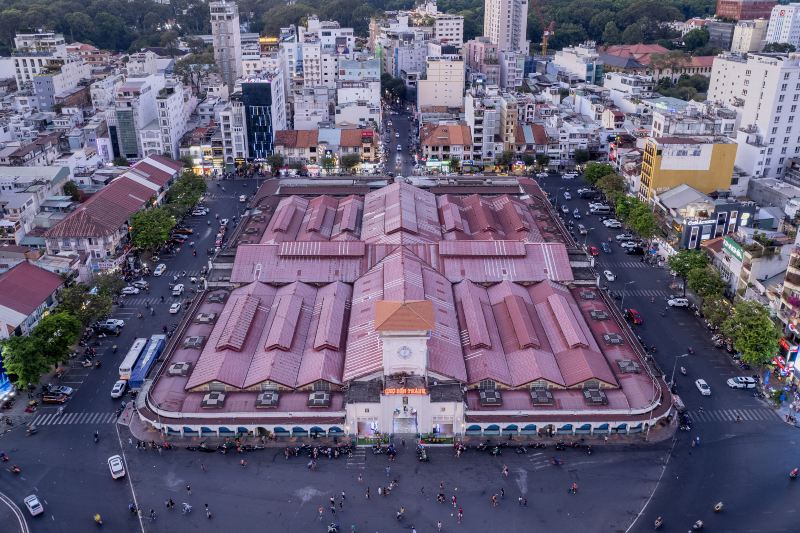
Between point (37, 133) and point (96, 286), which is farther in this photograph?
point (37, 133)

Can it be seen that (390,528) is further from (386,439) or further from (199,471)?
(199,471)

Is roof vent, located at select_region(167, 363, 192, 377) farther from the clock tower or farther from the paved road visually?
the paved road

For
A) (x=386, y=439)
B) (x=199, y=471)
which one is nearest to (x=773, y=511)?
(x=386, y=439)

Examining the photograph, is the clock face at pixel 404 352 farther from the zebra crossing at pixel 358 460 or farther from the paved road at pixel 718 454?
the paved road at pixel 718 454

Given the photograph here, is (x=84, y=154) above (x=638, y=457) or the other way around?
above

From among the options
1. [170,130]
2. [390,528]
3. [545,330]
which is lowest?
[390,528]

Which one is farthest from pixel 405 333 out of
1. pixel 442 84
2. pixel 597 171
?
pixel 442 84

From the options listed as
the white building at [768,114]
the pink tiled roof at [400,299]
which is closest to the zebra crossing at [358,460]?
Result: the pink tiled roof at [400,299]
